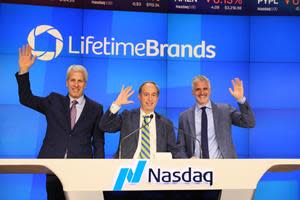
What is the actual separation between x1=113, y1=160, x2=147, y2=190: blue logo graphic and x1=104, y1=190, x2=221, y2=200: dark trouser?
16 cm

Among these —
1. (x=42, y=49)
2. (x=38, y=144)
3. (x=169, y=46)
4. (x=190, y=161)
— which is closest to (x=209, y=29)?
(x=169, y=46)

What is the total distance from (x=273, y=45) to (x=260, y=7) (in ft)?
1.67

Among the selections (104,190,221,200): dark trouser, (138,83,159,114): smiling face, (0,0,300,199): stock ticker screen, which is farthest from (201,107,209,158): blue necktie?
(104,190,221,200): dark trouser

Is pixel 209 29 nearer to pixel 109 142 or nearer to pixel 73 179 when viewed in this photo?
pixel 109 142

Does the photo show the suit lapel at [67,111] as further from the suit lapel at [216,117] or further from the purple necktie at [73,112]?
the suit lapel at [216,117]

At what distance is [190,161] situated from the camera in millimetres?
2488

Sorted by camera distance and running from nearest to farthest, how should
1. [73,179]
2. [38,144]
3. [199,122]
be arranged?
1. [73,179]
2. [199,122]
3. [38,144]

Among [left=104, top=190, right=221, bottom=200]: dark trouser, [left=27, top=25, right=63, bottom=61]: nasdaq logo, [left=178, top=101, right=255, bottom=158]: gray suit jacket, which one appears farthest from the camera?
[left=27, top=25, right=63, bottom=61]: nasdaq logo

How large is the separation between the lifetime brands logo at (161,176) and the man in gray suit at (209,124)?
1.97 m

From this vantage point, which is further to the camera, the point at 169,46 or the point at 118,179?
the point at 169,46

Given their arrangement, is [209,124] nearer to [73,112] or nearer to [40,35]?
[73,112]

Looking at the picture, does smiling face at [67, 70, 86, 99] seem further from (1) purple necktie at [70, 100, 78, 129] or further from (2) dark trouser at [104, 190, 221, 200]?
(2) dark trouser at [104, 190, 221, 200]

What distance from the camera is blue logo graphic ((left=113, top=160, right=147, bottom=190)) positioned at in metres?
2.41

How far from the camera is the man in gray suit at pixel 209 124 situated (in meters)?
4.55
